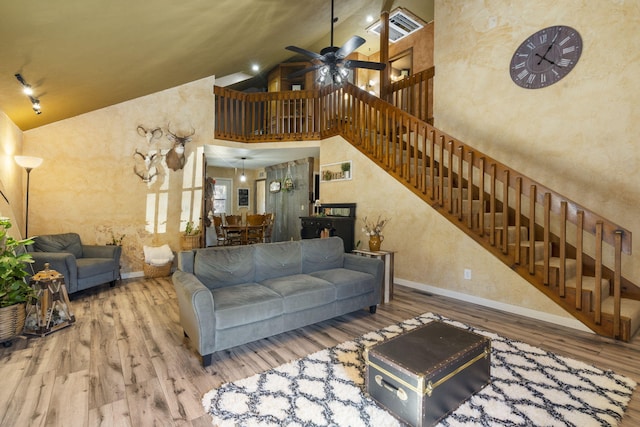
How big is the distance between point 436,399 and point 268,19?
17.6 feet

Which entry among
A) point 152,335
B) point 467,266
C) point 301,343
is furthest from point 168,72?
point 467,266

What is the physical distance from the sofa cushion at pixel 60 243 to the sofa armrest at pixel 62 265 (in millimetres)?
468

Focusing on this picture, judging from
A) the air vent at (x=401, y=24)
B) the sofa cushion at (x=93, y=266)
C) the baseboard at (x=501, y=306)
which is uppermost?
the air vent at (x=401, y=24)

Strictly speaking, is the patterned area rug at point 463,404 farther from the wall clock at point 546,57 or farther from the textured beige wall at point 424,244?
the wall clock at point 546,57

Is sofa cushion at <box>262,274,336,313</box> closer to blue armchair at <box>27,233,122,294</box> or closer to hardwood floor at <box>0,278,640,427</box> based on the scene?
hardwood floor at <box>0,278,640,427</box>

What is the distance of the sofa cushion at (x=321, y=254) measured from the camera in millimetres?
3439

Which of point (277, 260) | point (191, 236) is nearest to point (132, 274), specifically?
point (191, 236)

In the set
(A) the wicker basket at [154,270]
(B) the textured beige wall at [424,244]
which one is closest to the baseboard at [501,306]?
(B) the textured beige wall at [424,244]

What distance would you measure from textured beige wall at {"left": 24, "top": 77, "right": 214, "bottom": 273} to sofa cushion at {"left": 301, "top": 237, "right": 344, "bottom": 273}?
132 inches

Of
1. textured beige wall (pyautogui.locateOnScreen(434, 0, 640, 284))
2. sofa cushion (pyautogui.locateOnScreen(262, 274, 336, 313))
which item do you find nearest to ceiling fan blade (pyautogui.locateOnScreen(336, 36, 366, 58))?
textured beige wall (pyautogui.locateOnScreen(434, 0, 640, 284))

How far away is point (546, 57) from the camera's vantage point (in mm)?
3850

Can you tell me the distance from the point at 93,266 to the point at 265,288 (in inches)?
112

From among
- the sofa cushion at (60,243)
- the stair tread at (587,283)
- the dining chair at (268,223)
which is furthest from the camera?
the dining chair at (268,223)

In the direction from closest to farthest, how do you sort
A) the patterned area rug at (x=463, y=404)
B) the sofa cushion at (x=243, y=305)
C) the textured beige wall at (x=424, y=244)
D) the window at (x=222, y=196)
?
the patterned area rug at (x=463, y=404) → the sofa cushion at (x=243, y=305) → the textured beige wall at (x=424, y=244) → the window at (x=222, y=196)
